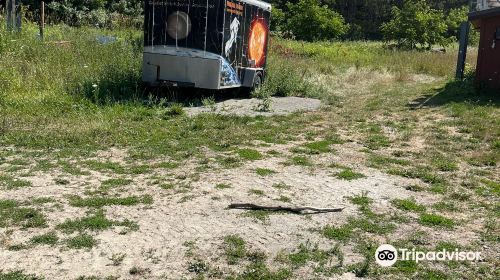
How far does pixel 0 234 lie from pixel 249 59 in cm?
1015

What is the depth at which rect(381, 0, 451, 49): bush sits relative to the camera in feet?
117

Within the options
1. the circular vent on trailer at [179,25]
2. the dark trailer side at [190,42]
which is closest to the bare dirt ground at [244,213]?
the dark trailer side at [190,42]

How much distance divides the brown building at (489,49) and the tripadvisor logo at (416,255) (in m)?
11.5

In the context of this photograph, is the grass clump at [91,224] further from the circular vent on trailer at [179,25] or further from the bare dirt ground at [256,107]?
the circular vent on trailer at [179,25]

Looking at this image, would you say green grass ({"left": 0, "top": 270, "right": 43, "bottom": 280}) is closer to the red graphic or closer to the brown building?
the red graphic

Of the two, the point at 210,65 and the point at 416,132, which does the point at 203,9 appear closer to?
the point at 210,65

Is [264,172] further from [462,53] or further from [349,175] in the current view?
[462,53]

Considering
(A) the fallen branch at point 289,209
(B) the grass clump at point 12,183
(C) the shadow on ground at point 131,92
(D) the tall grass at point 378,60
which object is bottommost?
(B) the grass clump at point 12,183

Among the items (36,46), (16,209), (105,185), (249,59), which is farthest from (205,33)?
(16,209)

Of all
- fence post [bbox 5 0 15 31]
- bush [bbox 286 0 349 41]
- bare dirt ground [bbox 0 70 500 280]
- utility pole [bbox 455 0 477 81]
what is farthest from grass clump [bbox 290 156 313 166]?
bush [bbox 286 0 349 41]

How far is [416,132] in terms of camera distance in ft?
33.0

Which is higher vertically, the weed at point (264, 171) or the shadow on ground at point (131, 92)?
the shadow on ground at point (131, 92)

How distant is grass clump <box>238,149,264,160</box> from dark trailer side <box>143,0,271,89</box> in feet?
14.8

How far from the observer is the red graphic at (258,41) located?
14.2 m
